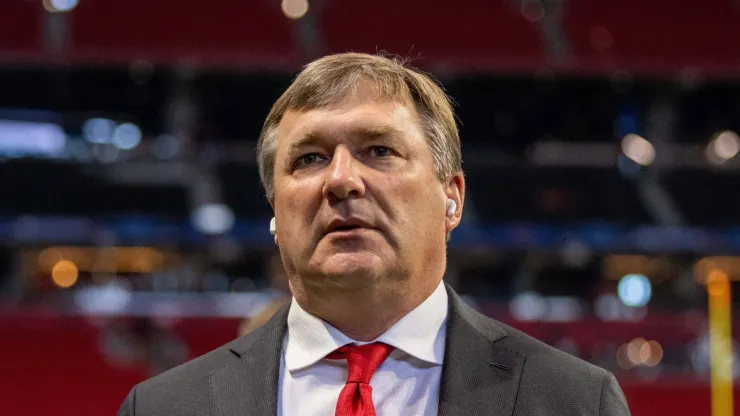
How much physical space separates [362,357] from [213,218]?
6435 millimetres

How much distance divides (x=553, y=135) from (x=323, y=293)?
7.43 m

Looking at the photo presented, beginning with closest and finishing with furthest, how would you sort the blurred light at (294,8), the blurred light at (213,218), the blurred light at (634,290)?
the blurred light at (634,290)
the blurred light at (213,218)
the blurred light at (294,8)

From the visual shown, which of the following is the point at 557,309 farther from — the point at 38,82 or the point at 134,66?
the point at 38,82

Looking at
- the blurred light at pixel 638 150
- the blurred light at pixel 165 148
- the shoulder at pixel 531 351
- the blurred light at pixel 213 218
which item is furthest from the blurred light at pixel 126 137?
the shoulder at pixel 531 351

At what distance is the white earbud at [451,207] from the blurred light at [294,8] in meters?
7.53

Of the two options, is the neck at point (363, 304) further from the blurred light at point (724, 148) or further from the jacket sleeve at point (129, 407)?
the blurred light at point (724, 148)

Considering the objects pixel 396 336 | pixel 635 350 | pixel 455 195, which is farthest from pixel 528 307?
pixel 396 336

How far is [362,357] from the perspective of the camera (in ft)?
4.29

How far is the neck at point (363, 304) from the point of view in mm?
1301

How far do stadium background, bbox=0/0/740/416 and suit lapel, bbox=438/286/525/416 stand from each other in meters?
4.62

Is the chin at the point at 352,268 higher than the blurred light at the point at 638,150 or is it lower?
lower

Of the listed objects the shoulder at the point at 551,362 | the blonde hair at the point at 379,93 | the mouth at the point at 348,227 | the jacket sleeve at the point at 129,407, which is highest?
the blonde hair at the point at 379,93

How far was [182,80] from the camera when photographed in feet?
27.4

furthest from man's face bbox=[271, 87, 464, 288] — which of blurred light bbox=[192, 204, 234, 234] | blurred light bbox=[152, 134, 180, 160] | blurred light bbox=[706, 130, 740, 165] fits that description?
blurred light bbox=[706, 130, 740, 165]
